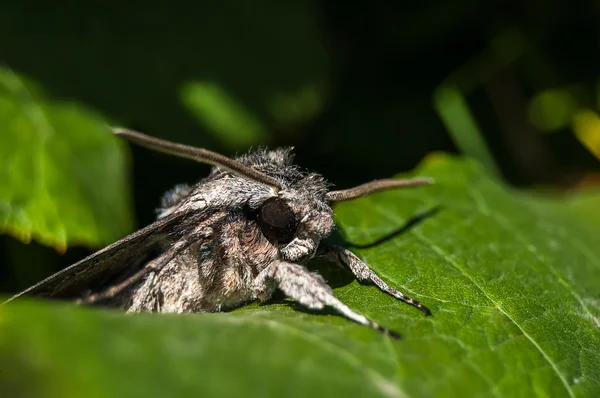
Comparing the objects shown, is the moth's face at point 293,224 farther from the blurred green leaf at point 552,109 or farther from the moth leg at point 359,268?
the blurred green leaf at point 552,109

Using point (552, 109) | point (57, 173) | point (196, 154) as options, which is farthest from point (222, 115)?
point (552, 109)

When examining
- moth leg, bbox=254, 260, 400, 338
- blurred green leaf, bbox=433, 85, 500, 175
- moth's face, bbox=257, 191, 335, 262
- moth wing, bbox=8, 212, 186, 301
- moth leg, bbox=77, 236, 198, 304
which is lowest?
blurred green leaf, bbox=433, 85, 500, 175

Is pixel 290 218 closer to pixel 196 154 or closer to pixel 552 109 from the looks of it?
pixel 196 154

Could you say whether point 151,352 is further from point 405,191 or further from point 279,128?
point 279,128

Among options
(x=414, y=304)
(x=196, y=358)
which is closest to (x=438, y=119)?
(x=414, y=304)

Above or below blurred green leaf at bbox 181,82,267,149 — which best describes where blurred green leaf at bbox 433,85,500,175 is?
below

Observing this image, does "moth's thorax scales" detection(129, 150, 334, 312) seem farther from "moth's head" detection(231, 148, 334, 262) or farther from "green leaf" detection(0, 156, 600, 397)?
"green leaf" detection(0, 156, 600, 397)

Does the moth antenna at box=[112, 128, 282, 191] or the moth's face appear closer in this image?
the moth antenna at box=[112, 128, 282, 191]

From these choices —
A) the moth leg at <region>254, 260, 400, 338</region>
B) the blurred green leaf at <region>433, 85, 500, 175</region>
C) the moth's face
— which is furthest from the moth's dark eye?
the blurred green leaf at <region>433, 85, 500, 175</region>
